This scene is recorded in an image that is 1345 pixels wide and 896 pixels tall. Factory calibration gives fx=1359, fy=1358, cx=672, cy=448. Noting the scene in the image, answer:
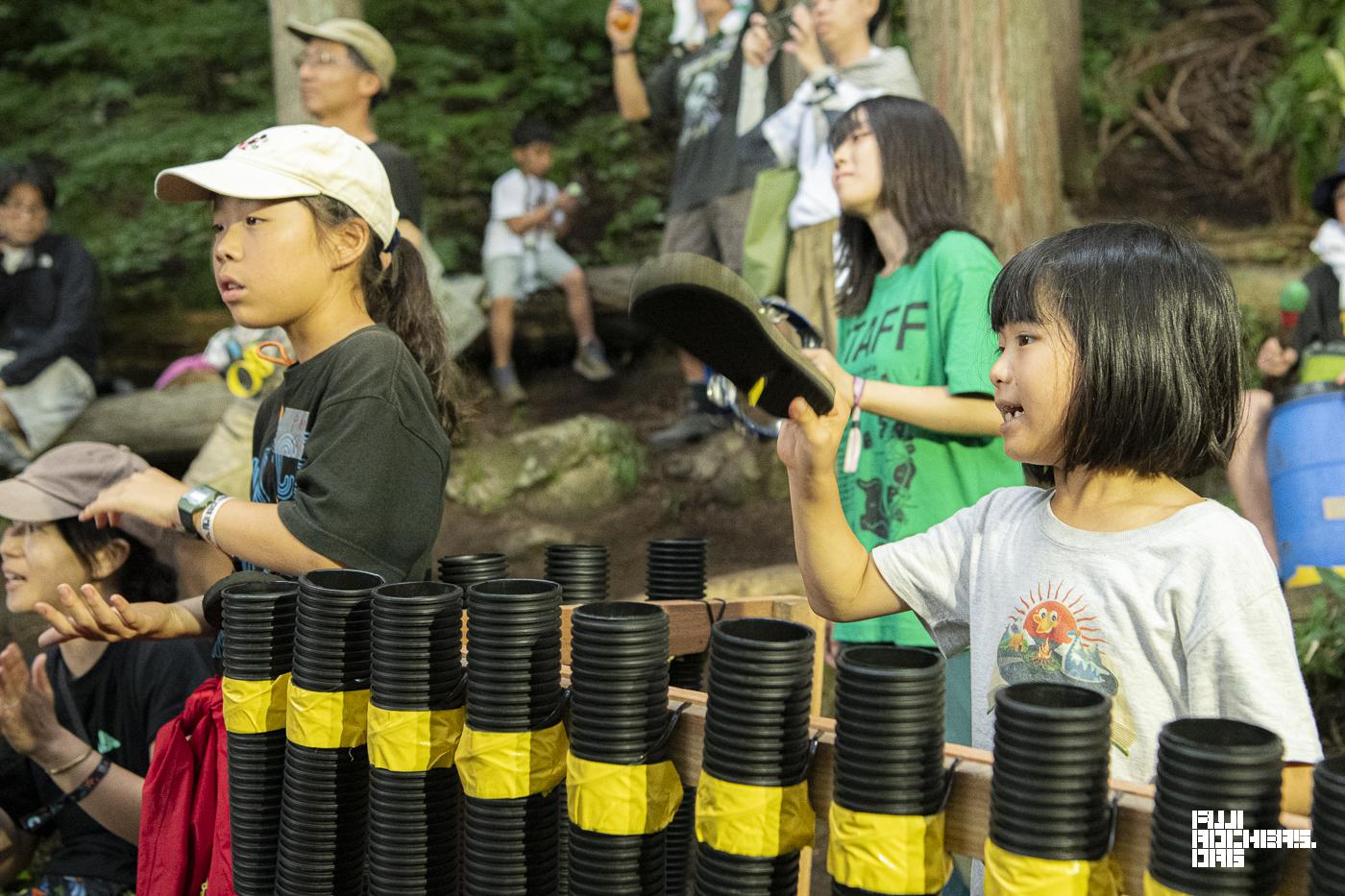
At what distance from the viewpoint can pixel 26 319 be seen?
723cm

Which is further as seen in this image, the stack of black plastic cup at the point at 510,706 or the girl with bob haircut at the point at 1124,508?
the stack of black plastic cup at the point at 510,706

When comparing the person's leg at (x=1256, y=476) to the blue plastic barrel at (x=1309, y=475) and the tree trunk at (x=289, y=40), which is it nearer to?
the blue plastic barrel at (x=1309, y=475)

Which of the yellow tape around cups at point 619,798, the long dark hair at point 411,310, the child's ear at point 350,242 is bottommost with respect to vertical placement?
the yellow tape around cups at point 619,798

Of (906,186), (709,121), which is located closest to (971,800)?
(906,186)

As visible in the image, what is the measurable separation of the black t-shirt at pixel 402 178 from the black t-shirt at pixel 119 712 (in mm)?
2511

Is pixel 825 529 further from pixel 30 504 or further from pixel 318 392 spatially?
pixel 30 504

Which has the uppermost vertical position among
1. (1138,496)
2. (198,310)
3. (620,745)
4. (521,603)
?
(1138,496)

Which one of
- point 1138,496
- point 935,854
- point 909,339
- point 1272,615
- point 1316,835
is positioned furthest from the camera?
point 909,339

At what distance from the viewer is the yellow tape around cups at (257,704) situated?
2279 mm

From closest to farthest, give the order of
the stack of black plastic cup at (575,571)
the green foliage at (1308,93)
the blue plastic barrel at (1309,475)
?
1. the stack of black plastic cup at (575,571)
2. the blue plastic barrel at (1309,475)
3. the green foliage at (1308,93)

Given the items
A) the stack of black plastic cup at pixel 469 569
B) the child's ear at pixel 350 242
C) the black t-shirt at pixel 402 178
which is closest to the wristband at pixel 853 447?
the stack of black plastic cup at pixel 469 569

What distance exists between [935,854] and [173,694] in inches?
86.8

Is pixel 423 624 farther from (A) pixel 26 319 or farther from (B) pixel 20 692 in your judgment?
(A) pixel 26 319

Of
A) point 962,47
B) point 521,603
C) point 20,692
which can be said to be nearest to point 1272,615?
point 521,603
